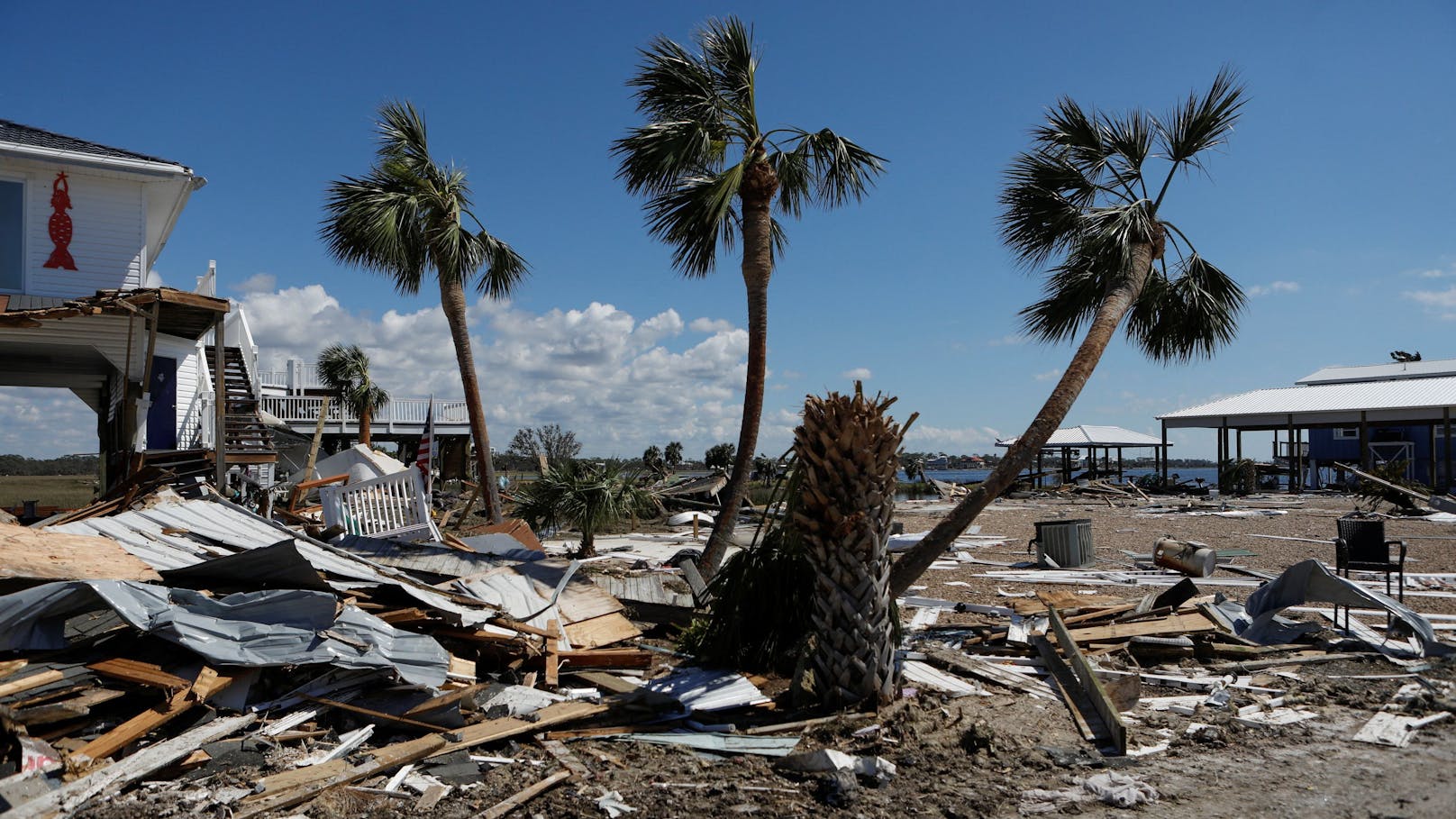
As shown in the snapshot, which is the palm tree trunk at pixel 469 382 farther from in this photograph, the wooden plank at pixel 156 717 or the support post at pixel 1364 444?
the support post at pixel 1364 444

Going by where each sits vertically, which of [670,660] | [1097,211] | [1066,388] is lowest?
[670,660]

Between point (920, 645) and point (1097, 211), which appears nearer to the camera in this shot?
point (920, 645)

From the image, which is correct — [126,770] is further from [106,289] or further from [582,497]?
[106,289]

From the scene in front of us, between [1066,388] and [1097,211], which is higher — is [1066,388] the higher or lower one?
the lower one

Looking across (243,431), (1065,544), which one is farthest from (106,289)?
(1065,544)

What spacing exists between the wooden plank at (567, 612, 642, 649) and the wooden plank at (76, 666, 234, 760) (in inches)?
109

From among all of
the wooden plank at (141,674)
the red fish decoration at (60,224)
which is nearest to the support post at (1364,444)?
the wooden plank at (141,674)

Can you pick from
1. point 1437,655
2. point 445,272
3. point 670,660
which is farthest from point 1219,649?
point 445,272

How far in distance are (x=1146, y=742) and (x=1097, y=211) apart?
5.90 metres

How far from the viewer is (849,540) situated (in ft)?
18.8

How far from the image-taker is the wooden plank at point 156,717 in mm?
4352

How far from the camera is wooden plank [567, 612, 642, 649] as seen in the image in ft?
23.9

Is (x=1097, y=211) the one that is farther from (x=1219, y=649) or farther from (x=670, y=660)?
(x=670, y=660)

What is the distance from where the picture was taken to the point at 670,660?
7.46 m
